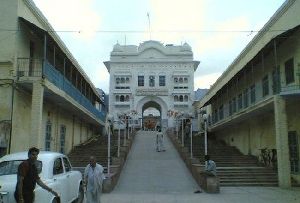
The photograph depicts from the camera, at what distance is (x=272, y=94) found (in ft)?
66.3

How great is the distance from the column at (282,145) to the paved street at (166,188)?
660 millimetres

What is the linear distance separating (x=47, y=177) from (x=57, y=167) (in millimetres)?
788

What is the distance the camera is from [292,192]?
15.4 m

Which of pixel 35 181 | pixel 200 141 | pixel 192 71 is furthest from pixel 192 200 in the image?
pixel 192 71

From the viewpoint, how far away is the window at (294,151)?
18469mm

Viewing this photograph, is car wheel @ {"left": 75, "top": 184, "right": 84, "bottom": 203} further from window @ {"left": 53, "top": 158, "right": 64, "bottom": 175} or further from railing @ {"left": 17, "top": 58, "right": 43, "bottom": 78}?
railing @ {"left": 17, "top": 58, "right": 43, "bottom": 78}

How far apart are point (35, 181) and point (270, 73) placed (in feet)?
56.0

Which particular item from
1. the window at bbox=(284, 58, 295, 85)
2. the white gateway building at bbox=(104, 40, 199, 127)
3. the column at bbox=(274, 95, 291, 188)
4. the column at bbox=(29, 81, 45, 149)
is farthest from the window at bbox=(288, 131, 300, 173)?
the white gateway building at bbox=(104, 40, 199, 127)

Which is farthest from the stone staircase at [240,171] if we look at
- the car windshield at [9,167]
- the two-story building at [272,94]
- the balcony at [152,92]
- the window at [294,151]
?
the balcony at [152,92]

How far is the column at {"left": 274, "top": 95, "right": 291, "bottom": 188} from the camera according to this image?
1698 cm

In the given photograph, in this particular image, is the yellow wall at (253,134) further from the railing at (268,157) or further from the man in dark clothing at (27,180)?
the man in dark clothing at (27,180)

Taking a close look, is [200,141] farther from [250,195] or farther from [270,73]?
[250,195]

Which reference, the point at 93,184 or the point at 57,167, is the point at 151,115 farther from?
the point at 57,167

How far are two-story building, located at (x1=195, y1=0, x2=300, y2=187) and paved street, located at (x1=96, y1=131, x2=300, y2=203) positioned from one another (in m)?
2.76
